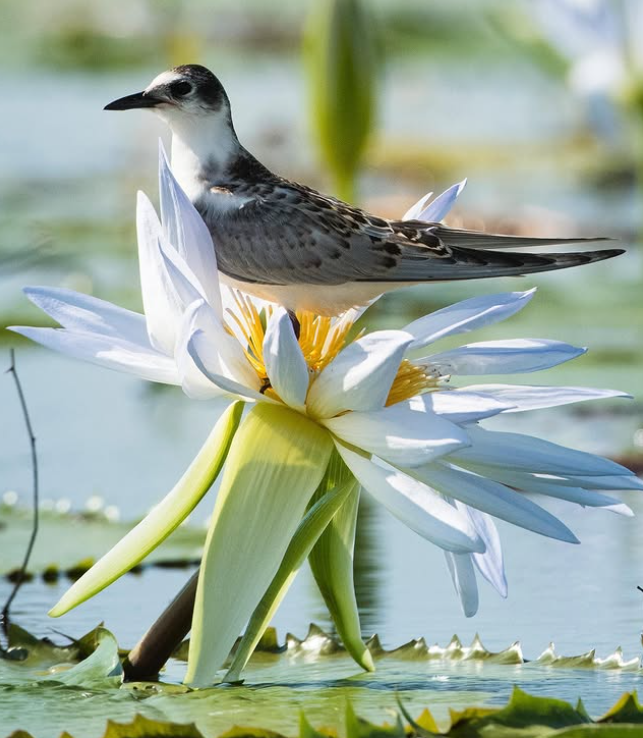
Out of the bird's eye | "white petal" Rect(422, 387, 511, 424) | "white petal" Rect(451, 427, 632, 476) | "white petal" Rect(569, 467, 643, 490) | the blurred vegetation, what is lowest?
"white petal" Rect(569, 467, 643, 490)

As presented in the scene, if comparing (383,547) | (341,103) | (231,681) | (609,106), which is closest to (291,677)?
(231,681)

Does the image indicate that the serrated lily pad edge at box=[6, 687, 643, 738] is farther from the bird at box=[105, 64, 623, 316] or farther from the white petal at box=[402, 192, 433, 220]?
the white petal at box=[402, 192, 433, 220]

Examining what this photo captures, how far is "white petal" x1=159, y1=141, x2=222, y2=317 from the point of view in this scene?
170 cm

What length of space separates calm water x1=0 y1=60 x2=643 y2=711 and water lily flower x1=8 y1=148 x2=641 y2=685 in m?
0.19

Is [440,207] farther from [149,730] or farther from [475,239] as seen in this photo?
[149,730]

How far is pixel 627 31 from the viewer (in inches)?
169

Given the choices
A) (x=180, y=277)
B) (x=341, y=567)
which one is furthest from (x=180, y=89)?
(x=341, y=567)

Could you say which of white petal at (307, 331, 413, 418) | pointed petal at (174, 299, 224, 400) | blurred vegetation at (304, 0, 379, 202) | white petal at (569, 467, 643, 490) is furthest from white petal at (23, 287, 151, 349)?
blurred vegetation at (304, 0, 379, 202)

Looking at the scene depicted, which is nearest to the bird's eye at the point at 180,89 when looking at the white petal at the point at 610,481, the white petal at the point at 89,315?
the white petal at the point at 89,315

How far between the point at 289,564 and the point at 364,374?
21 cm

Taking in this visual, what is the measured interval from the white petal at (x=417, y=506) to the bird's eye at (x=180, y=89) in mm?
587

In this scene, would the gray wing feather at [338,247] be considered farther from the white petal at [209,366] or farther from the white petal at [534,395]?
the white petal at [209,366]

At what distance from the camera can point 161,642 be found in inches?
65.2

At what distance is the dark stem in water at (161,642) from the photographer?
166 cm
